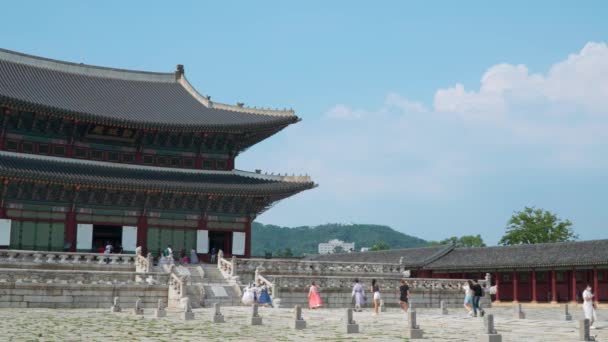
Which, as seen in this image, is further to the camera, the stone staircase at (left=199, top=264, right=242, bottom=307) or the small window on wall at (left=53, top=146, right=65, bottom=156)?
the small window on wall at (left=53, top=146, right=65, bottom=156)

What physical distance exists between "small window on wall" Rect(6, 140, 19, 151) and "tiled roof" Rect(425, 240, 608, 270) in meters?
33.9

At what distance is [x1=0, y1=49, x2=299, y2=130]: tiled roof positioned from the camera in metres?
47.2

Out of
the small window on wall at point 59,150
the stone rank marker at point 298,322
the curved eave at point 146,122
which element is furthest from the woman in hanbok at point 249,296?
the small window on wall at point 59,150

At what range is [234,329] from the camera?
21781mm

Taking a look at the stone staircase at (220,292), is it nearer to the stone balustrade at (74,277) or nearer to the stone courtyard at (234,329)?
the stone balustrade at (74,277)

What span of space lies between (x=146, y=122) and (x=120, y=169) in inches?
137

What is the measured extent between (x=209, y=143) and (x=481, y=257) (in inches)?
930

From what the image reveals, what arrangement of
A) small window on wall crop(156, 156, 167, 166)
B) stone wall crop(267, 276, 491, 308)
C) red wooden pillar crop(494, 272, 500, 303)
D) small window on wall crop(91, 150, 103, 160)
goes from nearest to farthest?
stone wall crop(267, 276, 491, 308), small window on wall crop(91, 150, 103, 160), small window on wall crop(156, 156, 167, 166), red wooden pillar crop(494, 272, 500, 303)

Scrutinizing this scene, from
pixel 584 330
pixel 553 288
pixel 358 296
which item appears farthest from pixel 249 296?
pixel 553 288

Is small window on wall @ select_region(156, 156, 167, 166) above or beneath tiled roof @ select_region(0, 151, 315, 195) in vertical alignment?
above

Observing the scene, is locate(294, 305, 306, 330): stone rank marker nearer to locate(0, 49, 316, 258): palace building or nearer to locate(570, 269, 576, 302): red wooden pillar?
locate(0, 49, 316, 258): palace building

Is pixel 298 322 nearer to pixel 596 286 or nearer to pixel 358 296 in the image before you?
pixel 358 296

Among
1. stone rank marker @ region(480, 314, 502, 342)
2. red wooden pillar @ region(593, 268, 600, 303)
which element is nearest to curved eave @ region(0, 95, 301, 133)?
red wooden pillar @ region(593, 268, 600, 303)

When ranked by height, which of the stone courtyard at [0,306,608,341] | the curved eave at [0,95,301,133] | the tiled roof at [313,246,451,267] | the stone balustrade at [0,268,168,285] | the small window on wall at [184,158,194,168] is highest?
the curved eave at [0,95,301,133]
